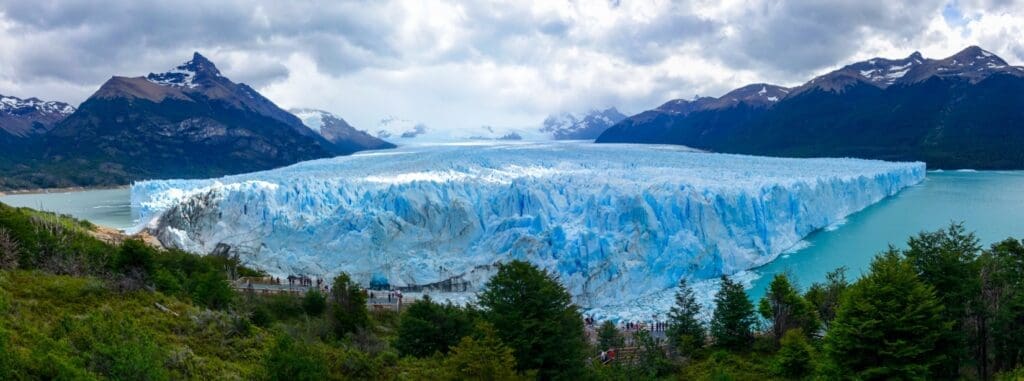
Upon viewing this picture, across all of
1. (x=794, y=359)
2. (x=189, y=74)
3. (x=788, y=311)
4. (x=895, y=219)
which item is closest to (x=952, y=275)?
(x=794, y=359)

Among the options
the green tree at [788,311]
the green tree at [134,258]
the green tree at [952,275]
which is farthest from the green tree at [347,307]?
the green tree at [952,275]

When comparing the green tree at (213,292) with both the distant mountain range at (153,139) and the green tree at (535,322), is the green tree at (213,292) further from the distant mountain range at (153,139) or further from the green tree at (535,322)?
the distant mountain range at (153,139)

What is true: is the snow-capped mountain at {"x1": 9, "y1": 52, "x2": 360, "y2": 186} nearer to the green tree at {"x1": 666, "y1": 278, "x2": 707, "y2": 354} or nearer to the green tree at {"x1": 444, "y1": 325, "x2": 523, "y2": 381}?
the green tree at {"x1": 666, "y1": 278, "x2": 707, "y2": 354}

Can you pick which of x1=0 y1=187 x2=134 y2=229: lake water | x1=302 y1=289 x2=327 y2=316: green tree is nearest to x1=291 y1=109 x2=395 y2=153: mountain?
x1=0 y1=187 x2=134 y2=229: lake water

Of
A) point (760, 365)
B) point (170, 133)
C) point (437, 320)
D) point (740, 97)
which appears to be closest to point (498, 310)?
point (437, 320)

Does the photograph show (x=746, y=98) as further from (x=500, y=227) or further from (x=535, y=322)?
(x=535, y=322)

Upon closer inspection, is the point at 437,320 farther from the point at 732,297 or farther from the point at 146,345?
the point at 732,297

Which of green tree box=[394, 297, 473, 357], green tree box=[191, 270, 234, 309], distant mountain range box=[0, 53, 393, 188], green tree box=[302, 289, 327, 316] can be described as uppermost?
distant mountain range box=[0, 53, 393, 188]
